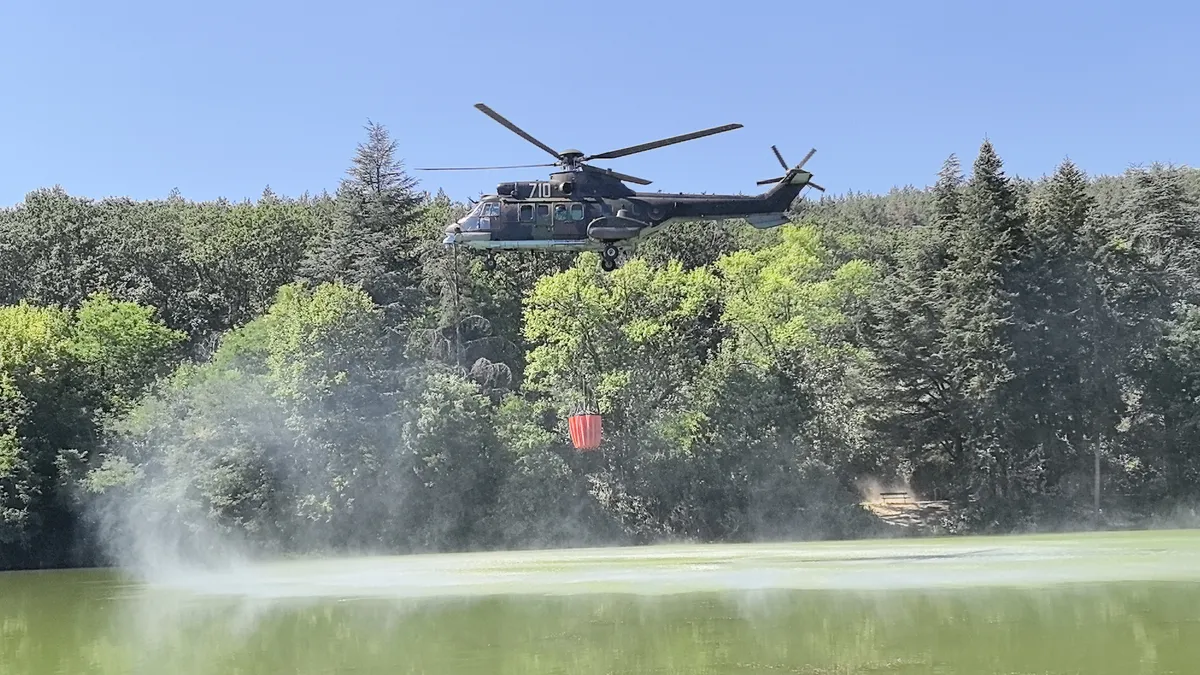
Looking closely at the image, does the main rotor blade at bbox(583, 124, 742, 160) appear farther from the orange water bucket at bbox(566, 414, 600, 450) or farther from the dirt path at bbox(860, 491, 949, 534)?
the dirt path at bbox(860, 491, 949, 534)

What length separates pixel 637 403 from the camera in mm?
44844

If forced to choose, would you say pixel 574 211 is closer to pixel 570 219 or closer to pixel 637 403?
pixel 570 219

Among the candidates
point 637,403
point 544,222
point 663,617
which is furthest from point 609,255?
point 637,403

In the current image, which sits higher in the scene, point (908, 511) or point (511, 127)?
point (511, 127)

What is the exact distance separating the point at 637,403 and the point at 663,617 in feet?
86.9

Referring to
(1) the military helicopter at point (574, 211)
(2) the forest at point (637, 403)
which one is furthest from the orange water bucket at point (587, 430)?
(1) the military helicopter at point (574, 211)

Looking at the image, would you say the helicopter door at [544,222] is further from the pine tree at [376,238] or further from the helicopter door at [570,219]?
the pine tree at [376,238]

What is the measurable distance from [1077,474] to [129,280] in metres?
43.8

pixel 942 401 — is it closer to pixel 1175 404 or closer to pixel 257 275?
pixel 1175 404

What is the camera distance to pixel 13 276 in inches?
2137

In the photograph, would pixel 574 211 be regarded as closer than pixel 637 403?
Yes

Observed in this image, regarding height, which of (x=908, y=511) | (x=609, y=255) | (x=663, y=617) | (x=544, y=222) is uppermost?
(x=544, y=222)

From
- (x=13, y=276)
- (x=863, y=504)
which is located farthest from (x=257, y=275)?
(x=863, y=504)

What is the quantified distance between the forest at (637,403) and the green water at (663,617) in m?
9.58
